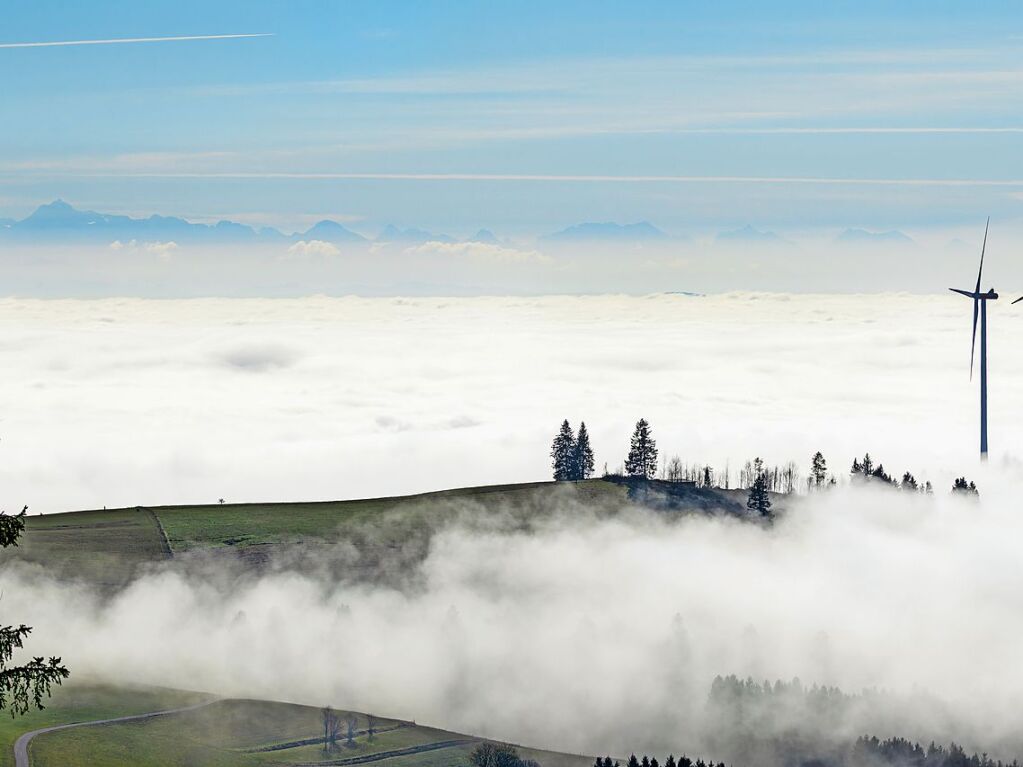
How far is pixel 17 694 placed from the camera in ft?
124

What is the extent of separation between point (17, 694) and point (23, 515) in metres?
4.90

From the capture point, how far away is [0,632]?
37.7m

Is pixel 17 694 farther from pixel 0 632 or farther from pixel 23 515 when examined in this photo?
pixel 23 515

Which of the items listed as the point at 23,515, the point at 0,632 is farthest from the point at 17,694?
the point at 23,515

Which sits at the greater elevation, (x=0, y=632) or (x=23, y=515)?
(x=23, y=515)

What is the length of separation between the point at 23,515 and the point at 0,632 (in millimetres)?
3222

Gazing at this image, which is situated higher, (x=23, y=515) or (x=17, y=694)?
(x=23, y=515)

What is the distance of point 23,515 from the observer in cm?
3825

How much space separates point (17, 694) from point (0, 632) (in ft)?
5.93
